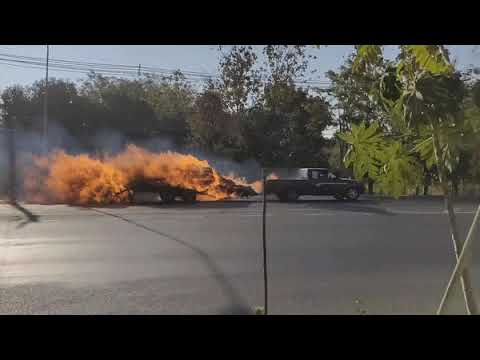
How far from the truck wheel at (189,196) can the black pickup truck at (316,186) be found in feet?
9.99

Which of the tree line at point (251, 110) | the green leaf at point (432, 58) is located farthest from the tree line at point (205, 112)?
the green leaf at point (432, 58)

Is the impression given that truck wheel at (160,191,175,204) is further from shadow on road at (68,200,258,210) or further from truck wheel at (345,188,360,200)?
truck wheel at (345,188,360,200)

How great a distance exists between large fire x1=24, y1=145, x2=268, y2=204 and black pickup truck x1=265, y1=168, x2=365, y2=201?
3.84 ft

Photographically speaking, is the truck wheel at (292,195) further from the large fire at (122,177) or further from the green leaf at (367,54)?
the green leaf at (367,54)

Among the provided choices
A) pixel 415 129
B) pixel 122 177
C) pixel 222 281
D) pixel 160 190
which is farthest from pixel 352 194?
pixel 415 129

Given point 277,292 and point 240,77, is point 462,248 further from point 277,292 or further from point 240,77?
point 240,77

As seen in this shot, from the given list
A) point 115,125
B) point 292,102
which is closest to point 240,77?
point 292,102

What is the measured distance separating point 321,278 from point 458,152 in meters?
4.47

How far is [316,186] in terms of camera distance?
19547 mm

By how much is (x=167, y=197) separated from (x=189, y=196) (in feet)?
2.74

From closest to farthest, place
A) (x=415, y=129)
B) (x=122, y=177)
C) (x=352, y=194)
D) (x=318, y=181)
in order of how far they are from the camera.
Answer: (x=415, y=129), (x=122, y=177), (x=318, y=181), (x=352, y=194)

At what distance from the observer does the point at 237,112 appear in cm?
1778

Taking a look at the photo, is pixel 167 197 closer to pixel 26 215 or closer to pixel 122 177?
pixel 122 177

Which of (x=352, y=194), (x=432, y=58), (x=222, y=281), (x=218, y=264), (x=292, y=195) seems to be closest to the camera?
(x=432, y=58)
